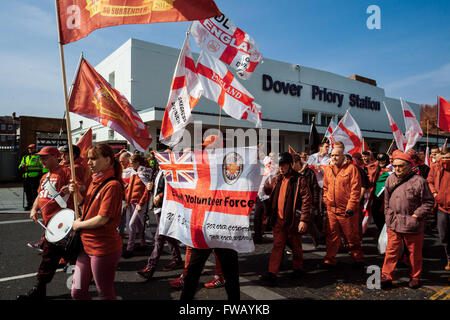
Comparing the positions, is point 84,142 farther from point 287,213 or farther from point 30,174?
point 287,213

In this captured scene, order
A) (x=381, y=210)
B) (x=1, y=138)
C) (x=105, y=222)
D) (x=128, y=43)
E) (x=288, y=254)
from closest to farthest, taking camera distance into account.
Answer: (x=105, y=222) → (x=288, y=254) → (x=381, y=210) → (x=128, y=43) → (x=1, y=138)

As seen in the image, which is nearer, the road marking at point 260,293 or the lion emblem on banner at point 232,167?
the lion emblem on banner at point 232,167

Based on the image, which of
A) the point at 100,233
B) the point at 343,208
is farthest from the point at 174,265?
the point at 343,208

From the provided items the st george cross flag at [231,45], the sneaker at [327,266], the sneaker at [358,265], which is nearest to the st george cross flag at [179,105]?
the st george cross flag at [231,45]

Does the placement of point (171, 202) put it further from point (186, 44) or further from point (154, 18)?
point (186, 44)

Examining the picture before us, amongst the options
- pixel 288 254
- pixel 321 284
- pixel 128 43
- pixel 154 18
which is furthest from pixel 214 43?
pixel 128 43

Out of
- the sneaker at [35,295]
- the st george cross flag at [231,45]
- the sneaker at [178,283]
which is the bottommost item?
the sneaker at [178,283]

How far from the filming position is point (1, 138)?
7388 centimetres

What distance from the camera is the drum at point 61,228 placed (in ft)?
9.53

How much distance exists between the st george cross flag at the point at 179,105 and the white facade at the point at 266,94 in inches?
423

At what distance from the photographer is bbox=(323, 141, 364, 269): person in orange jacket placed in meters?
4.63

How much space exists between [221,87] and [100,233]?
3.61 metres

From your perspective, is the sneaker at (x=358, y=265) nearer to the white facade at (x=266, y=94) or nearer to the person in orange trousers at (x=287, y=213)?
the person in orange trousers at (x=287, y=213)

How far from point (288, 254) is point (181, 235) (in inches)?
125
